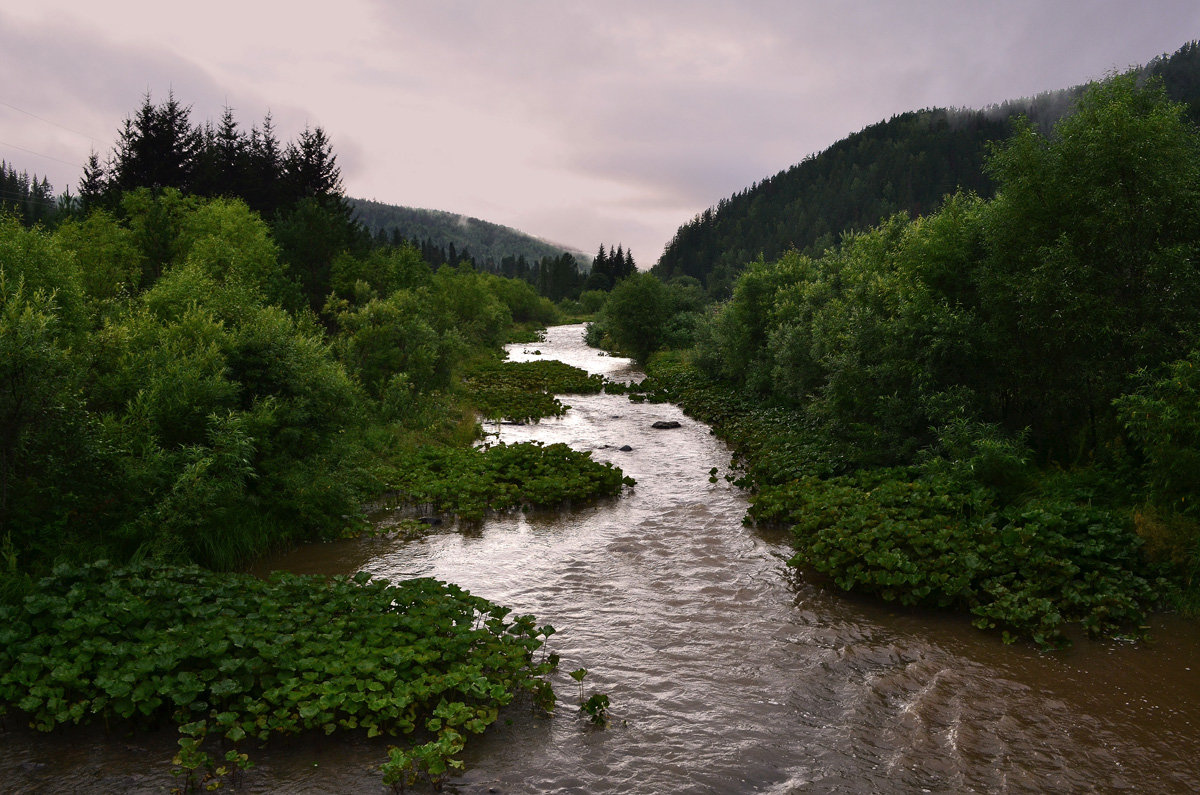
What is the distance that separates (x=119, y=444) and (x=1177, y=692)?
15.2 m

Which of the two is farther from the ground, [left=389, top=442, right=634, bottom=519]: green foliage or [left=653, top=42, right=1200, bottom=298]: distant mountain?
[left=653, top=42, right=1200, bottom=298]: distant mountain

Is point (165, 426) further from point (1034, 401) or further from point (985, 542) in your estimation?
point (1034, 401)

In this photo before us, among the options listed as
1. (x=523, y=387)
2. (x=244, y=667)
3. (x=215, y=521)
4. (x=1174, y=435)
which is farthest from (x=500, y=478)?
(x=523, y=387)

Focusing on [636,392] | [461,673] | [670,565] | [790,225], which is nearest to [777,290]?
[636,392]

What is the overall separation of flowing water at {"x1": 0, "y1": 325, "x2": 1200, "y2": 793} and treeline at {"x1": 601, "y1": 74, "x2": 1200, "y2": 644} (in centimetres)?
90

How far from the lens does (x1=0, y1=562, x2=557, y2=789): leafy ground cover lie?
678cm

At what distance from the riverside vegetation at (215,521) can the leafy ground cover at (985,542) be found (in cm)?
554

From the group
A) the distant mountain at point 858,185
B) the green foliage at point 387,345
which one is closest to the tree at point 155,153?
the green foliage at point 387,345

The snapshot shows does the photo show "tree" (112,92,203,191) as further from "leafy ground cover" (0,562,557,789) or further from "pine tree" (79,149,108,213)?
"leafy ground cover" (0,562,557,789)

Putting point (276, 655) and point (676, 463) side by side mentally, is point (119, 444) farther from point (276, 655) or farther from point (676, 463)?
point (676, 463)

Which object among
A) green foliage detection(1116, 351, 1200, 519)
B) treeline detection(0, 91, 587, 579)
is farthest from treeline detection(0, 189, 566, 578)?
green foliage detection(1116, 351, 1200, 519)

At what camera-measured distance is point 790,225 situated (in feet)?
525

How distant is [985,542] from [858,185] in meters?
165

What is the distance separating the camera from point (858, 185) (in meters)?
158
